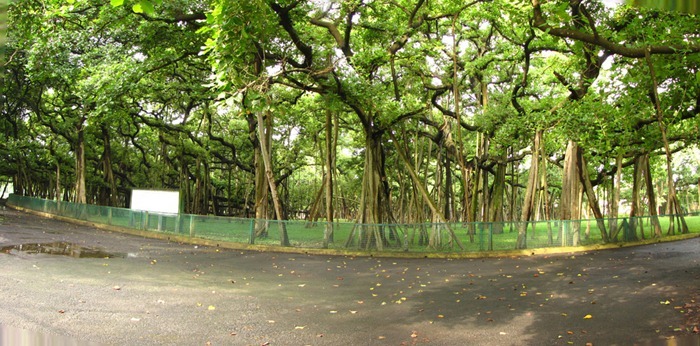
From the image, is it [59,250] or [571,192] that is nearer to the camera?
[59,250]

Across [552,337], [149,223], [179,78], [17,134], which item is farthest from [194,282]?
[17,134]

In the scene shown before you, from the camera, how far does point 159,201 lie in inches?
805

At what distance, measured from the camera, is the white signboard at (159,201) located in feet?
66.3

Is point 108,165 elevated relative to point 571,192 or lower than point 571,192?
elevated

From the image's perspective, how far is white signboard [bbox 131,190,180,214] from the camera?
20219 millimetres

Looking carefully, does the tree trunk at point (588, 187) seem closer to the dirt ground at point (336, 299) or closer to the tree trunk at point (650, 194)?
the tree trunk at point (650, 194)

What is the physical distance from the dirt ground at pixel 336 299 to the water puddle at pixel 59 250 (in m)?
0.05

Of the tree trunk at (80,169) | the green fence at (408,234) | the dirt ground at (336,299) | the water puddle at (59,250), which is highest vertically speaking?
the tree trunk at (80,169)

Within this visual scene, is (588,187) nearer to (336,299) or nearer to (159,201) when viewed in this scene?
(336,299)

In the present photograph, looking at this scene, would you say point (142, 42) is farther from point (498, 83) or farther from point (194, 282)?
point (498, 83)

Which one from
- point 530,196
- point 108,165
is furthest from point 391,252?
point 108,165

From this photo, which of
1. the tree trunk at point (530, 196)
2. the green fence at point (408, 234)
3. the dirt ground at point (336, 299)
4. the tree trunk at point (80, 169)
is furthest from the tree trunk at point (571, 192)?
the tree trunk at point (80, 169)

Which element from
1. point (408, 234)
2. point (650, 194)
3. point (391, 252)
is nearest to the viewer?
point (391, 252)

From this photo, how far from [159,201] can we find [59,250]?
22.6 ft
